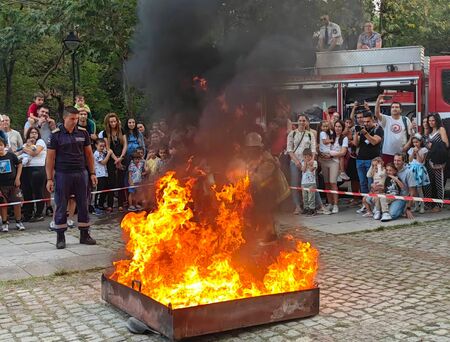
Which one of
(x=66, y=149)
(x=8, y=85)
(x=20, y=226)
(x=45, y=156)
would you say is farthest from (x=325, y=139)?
(x=8, y=85)

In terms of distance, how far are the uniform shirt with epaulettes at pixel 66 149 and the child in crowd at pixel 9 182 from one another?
7.38 feet

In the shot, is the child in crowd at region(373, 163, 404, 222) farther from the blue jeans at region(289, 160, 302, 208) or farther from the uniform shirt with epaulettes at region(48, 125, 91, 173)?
the uniform shirt with epaulettes at region(48, 125, 91, 173)

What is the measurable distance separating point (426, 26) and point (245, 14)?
19.9m

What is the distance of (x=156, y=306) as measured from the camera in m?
4.26

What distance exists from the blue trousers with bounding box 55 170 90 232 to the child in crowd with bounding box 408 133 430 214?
18.2 ft

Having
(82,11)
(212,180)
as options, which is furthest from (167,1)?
(82,11)

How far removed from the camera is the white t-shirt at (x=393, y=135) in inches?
410

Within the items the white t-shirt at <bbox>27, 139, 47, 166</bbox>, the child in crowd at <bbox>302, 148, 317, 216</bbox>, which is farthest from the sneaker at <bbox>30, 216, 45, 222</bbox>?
the child in crowd at <bbox>302, 148, 317, 216</bbox>

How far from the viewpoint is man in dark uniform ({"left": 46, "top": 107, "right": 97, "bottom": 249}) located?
751 centimetres

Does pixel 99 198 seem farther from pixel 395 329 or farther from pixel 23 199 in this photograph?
pixel 395 329

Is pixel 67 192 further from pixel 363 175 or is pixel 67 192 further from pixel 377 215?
pixel 363 175

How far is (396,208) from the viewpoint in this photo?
9469 millimetres

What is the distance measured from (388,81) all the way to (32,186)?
7.30 metres

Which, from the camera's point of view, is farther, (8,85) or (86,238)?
(8,85)
